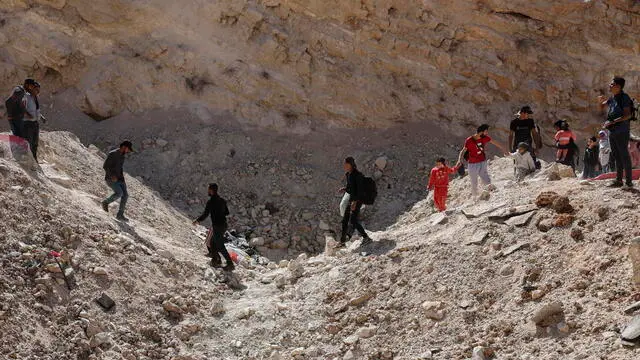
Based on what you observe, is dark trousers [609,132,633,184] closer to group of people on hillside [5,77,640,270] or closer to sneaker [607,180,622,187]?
group of people on hillside [5,77,640,270]

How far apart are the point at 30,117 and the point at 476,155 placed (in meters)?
6.72

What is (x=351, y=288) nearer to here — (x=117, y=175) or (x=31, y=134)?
(x=117, y=175)

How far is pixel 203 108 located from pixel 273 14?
9.13 ft

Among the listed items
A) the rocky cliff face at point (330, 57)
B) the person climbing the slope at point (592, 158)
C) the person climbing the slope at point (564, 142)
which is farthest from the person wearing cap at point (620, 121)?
the rocky cliff face at point (330, 57)

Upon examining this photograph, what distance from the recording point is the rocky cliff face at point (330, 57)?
17688mm

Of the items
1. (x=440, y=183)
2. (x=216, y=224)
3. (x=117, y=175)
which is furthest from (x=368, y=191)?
(x=117, y=175)

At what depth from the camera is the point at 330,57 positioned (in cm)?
1784

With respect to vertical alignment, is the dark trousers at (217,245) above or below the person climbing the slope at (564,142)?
below

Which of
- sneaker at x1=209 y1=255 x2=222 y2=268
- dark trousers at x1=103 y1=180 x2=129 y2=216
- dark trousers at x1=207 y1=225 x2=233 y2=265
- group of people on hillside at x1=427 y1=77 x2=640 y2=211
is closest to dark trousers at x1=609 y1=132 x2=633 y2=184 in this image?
group of people on hillside at x1=427 y1=77 x2=640 y2=211

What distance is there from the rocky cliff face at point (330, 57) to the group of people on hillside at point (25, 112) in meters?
6.33

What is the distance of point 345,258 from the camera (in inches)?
424

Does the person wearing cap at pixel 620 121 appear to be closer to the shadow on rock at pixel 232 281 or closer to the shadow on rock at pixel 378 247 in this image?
the shadow on rock at pixel 378 247

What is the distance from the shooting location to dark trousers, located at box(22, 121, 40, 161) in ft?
37.2

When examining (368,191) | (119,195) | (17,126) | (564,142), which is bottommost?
(119,195)
